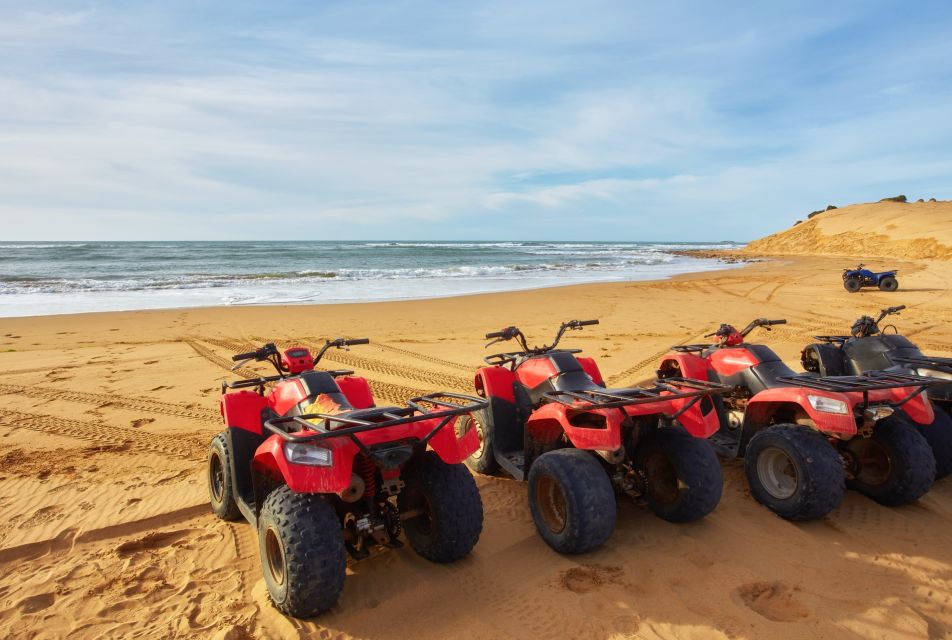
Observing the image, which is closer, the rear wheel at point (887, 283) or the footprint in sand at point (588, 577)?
the footprint in sand at point (588, 577)

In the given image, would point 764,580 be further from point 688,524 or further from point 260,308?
point 260,308

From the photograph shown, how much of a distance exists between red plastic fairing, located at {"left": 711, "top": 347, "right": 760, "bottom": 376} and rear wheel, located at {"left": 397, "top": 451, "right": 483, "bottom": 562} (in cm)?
306

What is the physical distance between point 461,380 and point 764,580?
529 centimetres

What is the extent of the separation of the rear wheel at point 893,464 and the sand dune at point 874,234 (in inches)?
1342

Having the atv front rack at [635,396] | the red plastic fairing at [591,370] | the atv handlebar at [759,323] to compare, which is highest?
the atv handlebar at [759,323]

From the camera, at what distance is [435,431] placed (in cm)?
294

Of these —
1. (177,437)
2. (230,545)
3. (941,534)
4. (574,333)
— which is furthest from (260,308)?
(941,534)

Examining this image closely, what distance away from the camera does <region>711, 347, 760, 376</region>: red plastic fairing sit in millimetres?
5125

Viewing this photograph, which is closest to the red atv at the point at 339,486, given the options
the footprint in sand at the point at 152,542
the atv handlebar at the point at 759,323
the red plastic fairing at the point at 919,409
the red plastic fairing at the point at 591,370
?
the footprint in sand at the point at 152,542

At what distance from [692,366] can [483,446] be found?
2.19 metres

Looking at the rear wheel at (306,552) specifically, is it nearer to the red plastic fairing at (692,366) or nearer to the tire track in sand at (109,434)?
the tire track in sand at (109,434)

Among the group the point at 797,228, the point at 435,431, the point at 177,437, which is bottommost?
the point at 177,437

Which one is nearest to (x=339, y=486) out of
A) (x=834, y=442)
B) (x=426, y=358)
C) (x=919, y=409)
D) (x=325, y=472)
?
(x=325, y=472)

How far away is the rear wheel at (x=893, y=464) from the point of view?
13.3 ft
